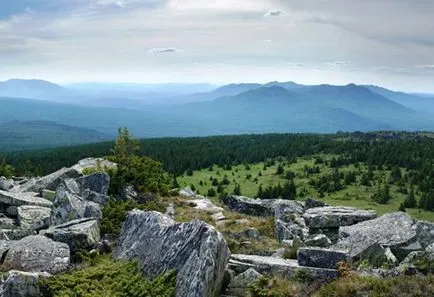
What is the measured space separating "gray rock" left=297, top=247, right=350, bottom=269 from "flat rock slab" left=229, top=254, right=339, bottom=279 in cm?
34

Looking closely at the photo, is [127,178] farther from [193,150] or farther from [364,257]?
[193,150]

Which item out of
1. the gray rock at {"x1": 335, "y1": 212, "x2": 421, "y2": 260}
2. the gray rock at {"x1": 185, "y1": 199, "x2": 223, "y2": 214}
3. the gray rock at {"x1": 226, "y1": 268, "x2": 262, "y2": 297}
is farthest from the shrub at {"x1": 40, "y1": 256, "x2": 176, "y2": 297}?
the gray rock at {"x1": 185, "y1": 199, "x2": 223, "y2": 214}

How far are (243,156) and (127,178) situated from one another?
402 ft

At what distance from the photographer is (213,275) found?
49.8 ft

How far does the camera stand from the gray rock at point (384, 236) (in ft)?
67.3

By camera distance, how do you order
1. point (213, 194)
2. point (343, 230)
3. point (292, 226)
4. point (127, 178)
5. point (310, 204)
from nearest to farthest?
point (343, 230), point (292, 226), point (127, 178), point (310, 204), point (213, 194)

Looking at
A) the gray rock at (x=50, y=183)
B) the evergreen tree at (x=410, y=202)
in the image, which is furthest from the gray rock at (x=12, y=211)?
the evergreen tree at (x=410, y=202)

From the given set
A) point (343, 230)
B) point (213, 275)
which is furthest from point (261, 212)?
point (213, 275)

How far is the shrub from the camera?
15.4 meters

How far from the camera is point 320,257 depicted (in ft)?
56.2

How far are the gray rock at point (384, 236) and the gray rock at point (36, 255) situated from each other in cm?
1081

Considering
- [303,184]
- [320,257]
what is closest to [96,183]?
[320,257]

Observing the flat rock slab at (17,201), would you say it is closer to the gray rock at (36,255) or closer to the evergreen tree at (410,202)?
the gray rock at (36,255)

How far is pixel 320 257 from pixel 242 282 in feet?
9.35
